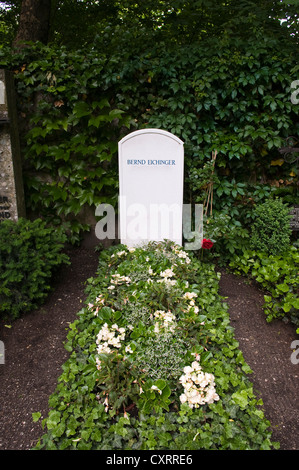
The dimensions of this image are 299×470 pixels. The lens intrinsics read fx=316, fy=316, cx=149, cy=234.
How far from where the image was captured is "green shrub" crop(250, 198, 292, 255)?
3.68 m

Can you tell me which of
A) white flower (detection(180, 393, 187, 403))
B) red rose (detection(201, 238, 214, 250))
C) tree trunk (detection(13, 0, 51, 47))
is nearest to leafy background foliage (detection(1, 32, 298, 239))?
red rose (detection(201, 238, 214, 250))

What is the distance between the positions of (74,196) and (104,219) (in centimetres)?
52

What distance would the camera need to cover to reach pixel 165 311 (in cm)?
265

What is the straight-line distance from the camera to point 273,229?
369cm

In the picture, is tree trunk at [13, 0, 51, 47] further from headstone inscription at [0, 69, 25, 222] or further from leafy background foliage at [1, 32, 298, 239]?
headstone inscription at [0, 69, 25, 222]

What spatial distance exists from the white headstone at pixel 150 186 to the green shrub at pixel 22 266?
1.06 metres

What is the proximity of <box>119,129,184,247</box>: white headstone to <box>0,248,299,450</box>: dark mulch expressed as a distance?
90 centimetres

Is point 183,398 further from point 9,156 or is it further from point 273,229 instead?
point 9,156

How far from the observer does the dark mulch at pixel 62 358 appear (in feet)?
6.89

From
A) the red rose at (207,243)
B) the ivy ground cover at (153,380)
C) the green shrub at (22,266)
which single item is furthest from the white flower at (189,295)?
the green shrub at (22,266)

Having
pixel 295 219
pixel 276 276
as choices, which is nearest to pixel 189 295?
pixel 276 276

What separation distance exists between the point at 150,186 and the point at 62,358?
2.11 metres
